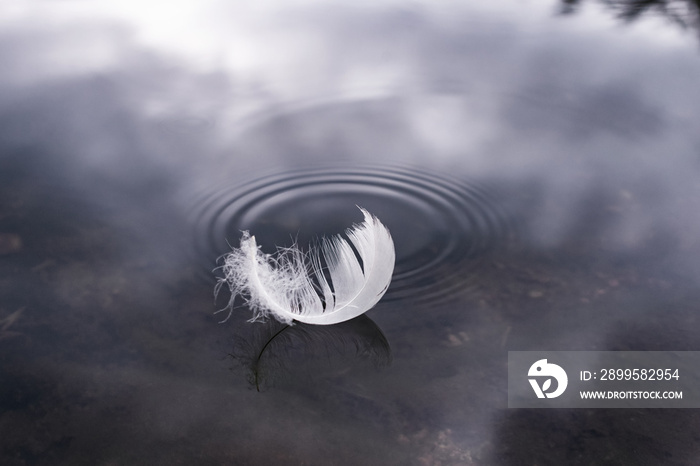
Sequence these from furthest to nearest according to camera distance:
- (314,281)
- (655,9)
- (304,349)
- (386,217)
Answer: (655,9), (386,217), (314,281), (304,349)

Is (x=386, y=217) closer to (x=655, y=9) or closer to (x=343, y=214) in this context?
(x=343, y=214)

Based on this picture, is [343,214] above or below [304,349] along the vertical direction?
above

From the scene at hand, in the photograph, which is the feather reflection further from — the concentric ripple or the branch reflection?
the branch reflection

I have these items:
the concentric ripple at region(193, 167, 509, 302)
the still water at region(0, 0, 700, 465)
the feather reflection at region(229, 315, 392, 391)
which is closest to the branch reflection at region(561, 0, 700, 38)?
the still water at region(0, 0, 700, 465)

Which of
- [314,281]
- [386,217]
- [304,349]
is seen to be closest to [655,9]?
[386,217]

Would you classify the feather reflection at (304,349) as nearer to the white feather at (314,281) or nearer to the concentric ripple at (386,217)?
the white feather at (314,281)

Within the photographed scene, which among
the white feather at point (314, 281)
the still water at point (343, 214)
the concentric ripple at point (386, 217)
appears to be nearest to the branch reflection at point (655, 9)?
the still water at point (343, 214)
